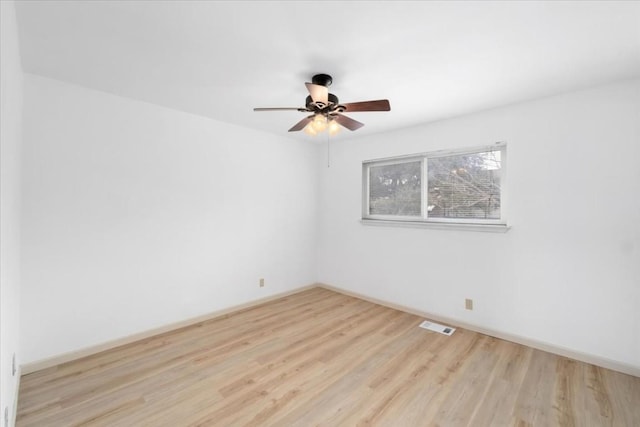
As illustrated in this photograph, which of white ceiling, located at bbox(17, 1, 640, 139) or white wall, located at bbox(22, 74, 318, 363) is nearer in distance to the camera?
white ceiling, located at bbox(17, 1, 640, 139)

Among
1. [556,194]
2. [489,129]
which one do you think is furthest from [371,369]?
[489,129]

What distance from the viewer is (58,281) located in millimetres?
2279

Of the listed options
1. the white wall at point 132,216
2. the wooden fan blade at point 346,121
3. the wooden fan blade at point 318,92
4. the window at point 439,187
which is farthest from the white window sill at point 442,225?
the wooden fan blade at point 318,92

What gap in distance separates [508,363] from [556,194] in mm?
1512

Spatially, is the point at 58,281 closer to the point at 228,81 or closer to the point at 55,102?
the point at 55,102

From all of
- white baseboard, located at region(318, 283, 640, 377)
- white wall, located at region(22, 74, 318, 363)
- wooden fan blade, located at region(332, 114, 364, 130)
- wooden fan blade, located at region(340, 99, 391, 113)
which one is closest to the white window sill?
white baseboard, located at region(318, 283, 640, 377)

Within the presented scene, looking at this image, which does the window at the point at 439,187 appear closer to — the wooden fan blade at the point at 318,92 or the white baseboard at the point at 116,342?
the wooden fan blade at the point at 318,92

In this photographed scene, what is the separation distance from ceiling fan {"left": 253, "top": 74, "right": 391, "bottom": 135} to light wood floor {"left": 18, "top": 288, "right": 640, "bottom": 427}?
6.46 feet

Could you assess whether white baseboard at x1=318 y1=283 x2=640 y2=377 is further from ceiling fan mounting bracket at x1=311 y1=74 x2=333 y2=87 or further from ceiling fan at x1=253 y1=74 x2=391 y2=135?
ceiling fan mounting bracket at x1=311 y1=74 x2=333 y2=87

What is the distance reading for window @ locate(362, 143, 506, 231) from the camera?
294 cm

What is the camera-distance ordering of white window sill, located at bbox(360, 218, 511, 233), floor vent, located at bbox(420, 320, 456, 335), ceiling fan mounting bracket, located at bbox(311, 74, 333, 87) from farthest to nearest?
floor vent, located at bbox(420, 320, 456, 335)
white window sill, located at bbox(360, 218, 511, 233)
ceiling fan mounting bracket, located at bbox(311, 74, 333, 87)

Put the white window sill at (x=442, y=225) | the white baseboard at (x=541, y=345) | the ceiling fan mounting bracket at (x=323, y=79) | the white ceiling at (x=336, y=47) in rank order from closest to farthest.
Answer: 1. the white ceiling at (x=336, y=47)
2. the ceiling fan mounting bracket at (x=323, y=79)
3. the white baseboard at (x=541, y=345)
4. the white window sill at (x=442, y=225)

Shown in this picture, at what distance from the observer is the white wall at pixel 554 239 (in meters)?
2.21

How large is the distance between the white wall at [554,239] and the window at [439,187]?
15cm
